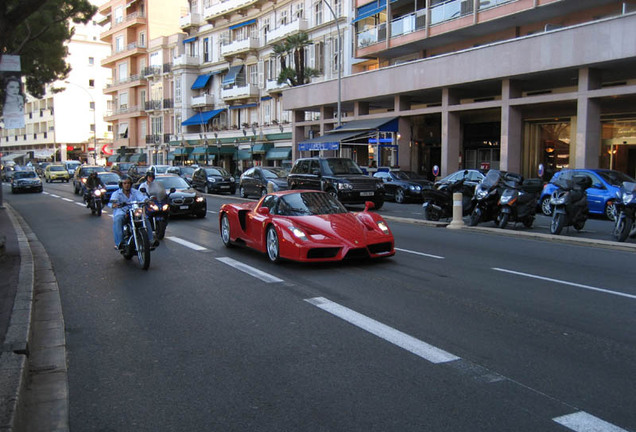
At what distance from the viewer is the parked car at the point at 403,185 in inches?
985

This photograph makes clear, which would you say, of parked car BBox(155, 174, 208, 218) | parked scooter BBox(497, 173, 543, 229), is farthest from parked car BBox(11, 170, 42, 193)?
parked scooter BBox(497, 173, 543, 229)

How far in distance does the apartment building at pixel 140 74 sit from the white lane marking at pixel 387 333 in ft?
206

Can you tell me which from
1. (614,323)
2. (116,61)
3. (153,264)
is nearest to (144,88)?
(116,61)

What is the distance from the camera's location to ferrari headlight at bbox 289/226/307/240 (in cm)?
909

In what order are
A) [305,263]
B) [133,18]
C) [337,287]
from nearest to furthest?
[337,287] → [305,263] → [133,18]

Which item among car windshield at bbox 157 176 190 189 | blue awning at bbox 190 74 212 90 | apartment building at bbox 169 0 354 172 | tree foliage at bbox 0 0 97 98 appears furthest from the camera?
blue awning at bbox 190 74 212 90

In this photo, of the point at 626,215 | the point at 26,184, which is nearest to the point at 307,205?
the point at 626,215

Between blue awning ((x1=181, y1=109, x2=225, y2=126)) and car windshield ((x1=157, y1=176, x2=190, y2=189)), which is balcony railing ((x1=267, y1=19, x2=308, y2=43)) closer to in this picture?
blue awning ((x1=181, y1=109, x2=225, y2=126))

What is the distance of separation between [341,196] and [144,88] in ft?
194

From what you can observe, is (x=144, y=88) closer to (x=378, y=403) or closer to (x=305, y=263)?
(x=305, y=263)

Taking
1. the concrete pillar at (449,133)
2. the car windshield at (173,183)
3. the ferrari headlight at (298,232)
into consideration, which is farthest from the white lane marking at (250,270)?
the concrete pillar at (449,133)

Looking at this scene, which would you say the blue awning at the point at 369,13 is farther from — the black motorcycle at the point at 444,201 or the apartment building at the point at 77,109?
the apartment building at the point at 77,109

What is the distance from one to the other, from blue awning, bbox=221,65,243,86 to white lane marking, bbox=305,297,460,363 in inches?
1942

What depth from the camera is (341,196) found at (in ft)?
67.7
